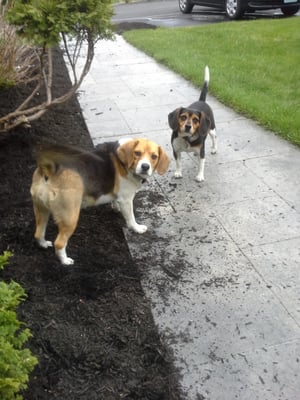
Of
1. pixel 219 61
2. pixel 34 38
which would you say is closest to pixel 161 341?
pixel 34 38

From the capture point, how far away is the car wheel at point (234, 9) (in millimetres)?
15664

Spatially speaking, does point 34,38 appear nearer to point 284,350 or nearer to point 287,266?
point 287,266

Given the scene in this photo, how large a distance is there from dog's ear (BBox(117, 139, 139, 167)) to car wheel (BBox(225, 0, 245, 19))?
13266mm

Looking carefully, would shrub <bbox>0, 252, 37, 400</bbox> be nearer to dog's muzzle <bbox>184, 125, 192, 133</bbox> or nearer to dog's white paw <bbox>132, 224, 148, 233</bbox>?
dog's white paw <bbox>132, 224, 148, 233</bbox>

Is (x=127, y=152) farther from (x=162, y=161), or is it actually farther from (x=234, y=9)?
(x=234, y=9)

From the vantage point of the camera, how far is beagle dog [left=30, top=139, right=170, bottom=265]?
3635 mm

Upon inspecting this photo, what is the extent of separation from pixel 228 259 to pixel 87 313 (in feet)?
4.50

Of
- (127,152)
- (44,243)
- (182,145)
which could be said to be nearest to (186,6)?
(182,145)

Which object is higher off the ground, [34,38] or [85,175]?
[34,38]

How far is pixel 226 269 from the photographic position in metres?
3.97

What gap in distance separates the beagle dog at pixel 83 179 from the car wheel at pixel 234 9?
13.2m

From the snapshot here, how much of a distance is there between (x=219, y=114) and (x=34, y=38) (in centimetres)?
384

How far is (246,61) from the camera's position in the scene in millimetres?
10023

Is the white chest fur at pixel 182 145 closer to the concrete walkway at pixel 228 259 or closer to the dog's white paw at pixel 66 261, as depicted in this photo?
the concrete walkway at pixel 228 259
